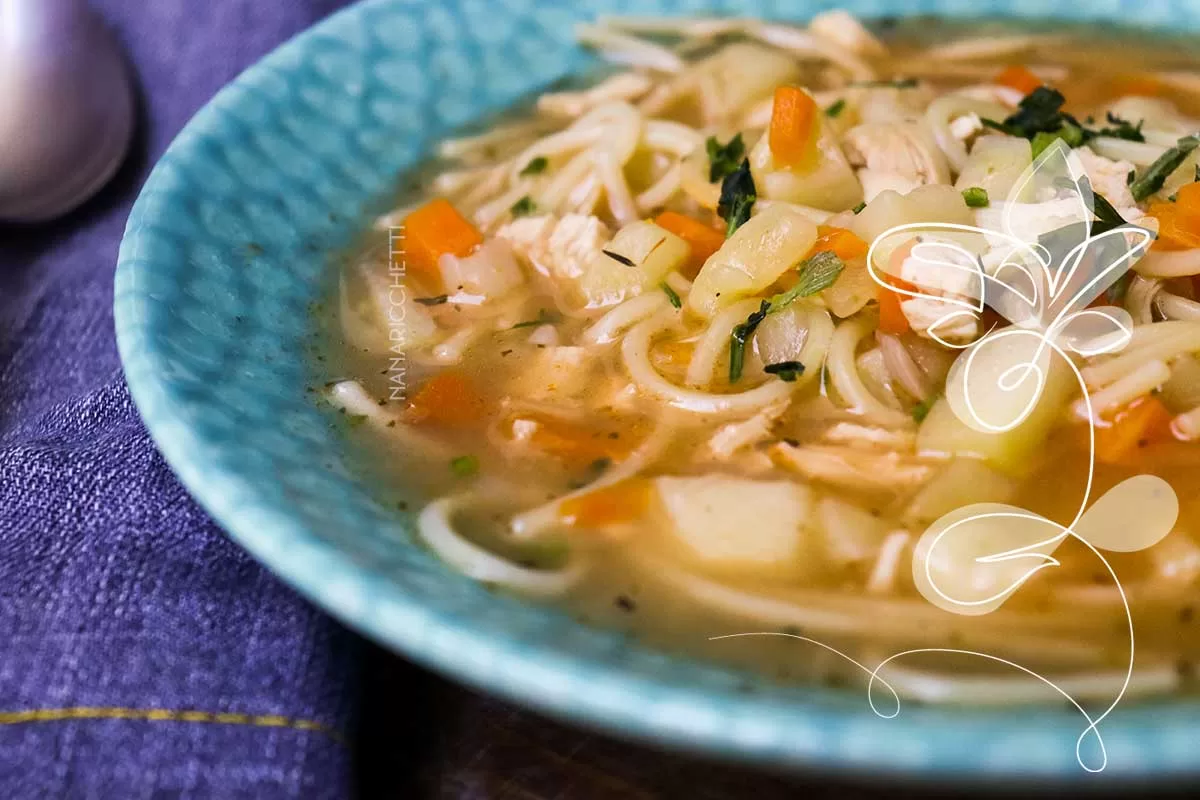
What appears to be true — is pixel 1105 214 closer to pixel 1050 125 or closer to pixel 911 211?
pixel 911 211

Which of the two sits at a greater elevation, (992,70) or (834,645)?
(992,70)

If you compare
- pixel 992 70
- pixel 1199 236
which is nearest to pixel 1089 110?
pixel 992 70

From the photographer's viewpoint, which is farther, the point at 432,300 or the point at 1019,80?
the point at 1019,80

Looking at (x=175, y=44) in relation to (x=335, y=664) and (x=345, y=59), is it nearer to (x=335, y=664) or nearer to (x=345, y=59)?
(x=345, y=59)

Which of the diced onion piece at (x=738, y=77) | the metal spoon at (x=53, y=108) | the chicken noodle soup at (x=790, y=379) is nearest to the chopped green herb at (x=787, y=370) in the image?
the chicken noodle soup at (x=790, y=379)

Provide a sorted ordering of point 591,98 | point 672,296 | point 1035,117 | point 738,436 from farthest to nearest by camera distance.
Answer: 1. point 591,98
2. point 1035,117
3. point 672,296
4. point 738,436

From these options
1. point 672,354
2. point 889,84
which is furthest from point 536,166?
point 889,84
